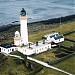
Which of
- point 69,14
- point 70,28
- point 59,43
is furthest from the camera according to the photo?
point 69,14

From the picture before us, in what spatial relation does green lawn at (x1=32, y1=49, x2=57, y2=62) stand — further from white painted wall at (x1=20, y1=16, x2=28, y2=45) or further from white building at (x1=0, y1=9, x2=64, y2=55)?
white painted wall at (x1=20, y1=16, x2=28, y2=45)

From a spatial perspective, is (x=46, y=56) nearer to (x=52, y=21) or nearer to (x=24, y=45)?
(x=24, y=45)

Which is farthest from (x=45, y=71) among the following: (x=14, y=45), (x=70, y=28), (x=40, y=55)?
(x=70, y=28)

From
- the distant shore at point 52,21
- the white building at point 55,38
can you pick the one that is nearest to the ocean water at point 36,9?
the distant shore at point 52,21

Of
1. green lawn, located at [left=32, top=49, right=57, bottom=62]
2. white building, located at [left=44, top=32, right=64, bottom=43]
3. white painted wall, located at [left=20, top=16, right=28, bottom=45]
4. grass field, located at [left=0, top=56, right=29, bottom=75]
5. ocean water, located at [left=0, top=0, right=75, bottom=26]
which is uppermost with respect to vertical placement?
white painted wall, located at [left=20, top=16, right=28, bottom=45]

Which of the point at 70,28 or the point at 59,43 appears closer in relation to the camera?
the point at 59,43

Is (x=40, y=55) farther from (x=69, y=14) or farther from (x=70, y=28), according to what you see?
(x=69, y=14)

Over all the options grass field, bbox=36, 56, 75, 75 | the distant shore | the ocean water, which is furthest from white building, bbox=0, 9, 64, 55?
the ocean water

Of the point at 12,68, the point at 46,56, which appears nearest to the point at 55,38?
the point at 46,56
